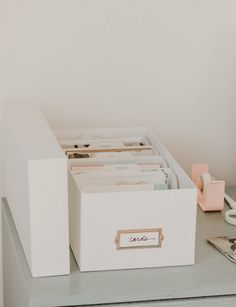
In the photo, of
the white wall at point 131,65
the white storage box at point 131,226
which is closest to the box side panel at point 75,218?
the white storage box at point 131,226

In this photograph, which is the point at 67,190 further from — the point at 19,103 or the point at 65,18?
the point at 65,18

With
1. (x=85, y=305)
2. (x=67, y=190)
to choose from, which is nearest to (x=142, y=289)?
(x=85, y=305)

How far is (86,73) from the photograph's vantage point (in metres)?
1.72

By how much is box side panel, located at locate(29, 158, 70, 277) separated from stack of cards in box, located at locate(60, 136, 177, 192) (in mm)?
92

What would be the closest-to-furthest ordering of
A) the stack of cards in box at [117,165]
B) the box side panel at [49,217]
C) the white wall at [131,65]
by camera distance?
the box side panel at [49,217] < the stack of cards in box at [117,165] < the white wall at [131,65]

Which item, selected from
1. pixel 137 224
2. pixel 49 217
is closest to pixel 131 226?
pixel 137 224

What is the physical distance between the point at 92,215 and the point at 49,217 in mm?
72

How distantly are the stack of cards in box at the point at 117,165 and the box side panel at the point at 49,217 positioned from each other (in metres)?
0.09

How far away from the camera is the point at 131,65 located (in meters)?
1.74

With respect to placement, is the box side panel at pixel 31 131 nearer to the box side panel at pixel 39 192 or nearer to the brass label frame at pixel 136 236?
the box side panel at pixel 39 192

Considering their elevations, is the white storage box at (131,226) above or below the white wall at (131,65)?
below

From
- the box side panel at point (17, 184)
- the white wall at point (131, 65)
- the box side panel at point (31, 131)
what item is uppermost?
the white wall at point (131, 65)

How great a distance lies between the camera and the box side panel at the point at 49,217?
1.24 metres

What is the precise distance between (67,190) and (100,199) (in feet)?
0.20
